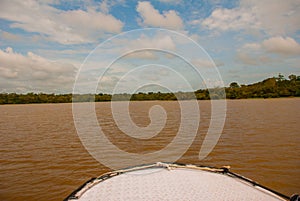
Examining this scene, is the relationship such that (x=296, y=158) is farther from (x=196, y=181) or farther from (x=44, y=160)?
(x=44, y=160)

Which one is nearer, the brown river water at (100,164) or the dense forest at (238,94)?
the brown river water at (100,164)

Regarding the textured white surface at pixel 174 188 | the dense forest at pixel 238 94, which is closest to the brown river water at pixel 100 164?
the textured white surface at pixel 174 188

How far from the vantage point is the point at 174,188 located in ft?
8.44

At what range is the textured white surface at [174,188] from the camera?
2.38m

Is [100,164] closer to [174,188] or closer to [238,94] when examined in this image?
[174,188]

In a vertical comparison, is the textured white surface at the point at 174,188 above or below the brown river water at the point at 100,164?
above

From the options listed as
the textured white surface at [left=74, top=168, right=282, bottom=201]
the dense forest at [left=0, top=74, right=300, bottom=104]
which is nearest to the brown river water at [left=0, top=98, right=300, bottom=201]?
the textured white surface at [left=74, top=168, right=282, bottom=201]

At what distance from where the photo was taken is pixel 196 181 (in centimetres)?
278

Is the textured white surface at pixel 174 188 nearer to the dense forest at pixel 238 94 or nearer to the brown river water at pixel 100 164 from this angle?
the brown river water at pixel 100 164

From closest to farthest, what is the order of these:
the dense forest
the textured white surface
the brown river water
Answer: the textured white surface < the brown river water < the dense forest

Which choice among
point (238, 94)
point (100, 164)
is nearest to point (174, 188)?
point (100, 164)

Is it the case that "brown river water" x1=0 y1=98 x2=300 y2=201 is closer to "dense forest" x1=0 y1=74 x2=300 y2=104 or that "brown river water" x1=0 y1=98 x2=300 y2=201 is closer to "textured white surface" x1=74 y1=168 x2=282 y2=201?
"textured white surface" x1=74 y1=168 x2=282 y2=201

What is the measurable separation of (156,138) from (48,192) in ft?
14.8

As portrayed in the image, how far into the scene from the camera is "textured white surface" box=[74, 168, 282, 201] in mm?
2383
